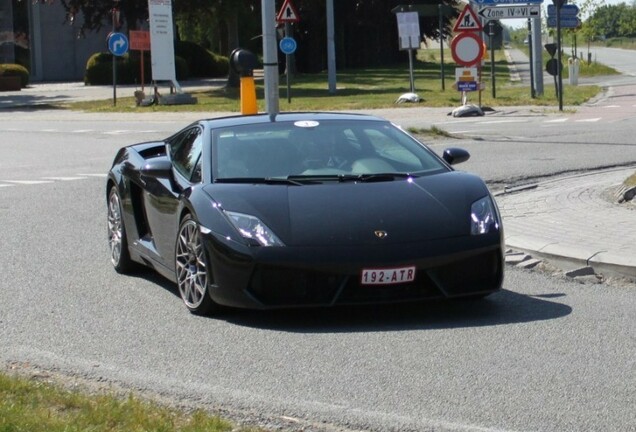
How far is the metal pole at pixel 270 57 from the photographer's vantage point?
64.2 ft

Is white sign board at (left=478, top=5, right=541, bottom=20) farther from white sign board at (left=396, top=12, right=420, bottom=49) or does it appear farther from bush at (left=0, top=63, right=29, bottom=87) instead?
bush at (left=0, top=63, right=29, bottom=87)

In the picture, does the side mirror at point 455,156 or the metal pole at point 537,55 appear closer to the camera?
the side mirror at point 455,156

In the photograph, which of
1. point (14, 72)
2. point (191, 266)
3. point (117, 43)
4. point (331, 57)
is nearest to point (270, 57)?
point (191, 266)

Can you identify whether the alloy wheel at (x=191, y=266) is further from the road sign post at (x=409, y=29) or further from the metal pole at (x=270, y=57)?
the road sign post at (x=409, y=29)

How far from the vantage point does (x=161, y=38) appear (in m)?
39.2

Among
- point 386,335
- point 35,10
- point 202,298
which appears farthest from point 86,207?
point 35,10

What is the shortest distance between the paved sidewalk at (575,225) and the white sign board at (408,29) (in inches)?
850

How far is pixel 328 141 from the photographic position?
857 cm

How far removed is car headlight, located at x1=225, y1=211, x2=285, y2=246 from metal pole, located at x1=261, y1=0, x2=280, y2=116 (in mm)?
12152

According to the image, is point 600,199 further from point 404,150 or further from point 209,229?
point 209,229

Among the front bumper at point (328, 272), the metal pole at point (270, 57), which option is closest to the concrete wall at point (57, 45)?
the metal pole at point (270, 57)

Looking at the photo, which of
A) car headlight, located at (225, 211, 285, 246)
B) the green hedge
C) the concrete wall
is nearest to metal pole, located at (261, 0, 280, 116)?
car headlight, located at (225, 211, 285, 246)

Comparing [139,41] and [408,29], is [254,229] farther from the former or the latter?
[139,41]

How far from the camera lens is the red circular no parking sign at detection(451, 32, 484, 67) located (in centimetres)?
2672
